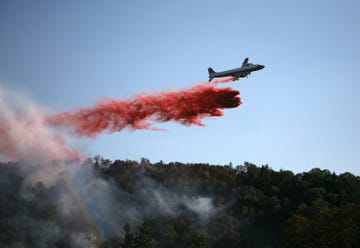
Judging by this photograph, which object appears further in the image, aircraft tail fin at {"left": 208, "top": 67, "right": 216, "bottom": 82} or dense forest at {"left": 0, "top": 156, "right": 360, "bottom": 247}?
dense forest at {"left": 0, "top": 156, "right": 360, "bottom": 247}

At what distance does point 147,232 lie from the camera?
99.2m

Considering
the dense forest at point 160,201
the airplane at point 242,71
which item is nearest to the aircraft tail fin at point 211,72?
the airplane at point 242,71

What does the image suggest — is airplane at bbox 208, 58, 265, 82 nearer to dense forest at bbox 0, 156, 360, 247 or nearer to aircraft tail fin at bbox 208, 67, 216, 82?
aircraft tail fin at bbox 208, 67, 216, 82

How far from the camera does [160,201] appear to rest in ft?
512

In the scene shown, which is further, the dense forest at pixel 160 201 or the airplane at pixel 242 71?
the dense forest at pixel 160 201

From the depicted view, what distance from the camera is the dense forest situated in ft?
449

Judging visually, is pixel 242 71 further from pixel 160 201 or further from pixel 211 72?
pixel 160 201

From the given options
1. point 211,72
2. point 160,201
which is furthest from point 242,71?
point 160,201

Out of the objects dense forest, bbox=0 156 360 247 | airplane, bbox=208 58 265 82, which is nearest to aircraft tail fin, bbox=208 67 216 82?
Answer: airplane, bbox=208 58 265 82

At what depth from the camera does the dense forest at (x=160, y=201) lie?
137 meters

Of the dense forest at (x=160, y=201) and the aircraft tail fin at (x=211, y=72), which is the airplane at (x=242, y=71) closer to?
the aircraft tail fin at (x=211, y=72)

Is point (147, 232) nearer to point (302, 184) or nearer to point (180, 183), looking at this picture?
point (180, 183)

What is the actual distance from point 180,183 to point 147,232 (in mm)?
68345

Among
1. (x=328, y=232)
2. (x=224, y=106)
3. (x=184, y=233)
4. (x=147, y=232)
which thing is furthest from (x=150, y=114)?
(x=184, y=233)
